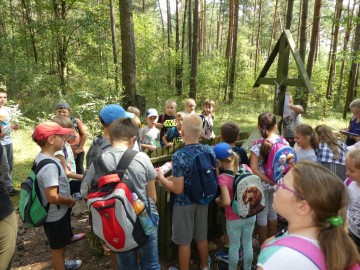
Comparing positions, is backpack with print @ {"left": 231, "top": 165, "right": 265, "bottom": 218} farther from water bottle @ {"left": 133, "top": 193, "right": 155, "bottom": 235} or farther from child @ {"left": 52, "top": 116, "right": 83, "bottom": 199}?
child @ {"left": 52, "top": 116, "right": 83, "bottom": 199}

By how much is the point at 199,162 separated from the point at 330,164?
1.96 meters

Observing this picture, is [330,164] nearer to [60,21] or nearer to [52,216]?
[52,216]

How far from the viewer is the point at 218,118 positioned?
14.5 metres

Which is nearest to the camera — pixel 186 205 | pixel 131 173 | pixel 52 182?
pixel 131 173

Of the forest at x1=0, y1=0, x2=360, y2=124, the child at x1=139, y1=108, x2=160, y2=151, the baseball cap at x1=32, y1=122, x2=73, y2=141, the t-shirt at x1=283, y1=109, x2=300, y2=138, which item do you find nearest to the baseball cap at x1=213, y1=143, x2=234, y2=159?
the baseball cap at x1=32, y1=122, x2=73, y2=141

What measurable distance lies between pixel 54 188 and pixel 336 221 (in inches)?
85.1

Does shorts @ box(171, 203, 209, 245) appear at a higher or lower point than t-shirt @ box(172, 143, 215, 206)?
lower

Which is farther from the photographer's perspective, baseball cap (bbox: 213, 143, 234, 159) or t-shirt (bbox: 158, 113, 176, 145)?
t-shirt (bbox: 158, 113, 176, 145)

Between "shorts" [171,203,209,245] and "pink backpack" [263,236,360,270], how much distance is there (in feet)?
5.30

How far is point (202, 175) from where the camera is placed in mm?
2605

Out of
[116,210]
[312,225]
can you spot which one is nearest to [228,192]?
[116,210]

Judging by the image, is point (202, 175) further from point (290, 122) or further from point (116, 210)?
point (290, 122)

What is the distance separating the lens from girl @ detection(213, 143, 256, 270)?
2797mm

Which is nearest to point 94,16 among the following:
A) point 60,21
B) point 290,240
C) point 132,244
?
point 60,21
